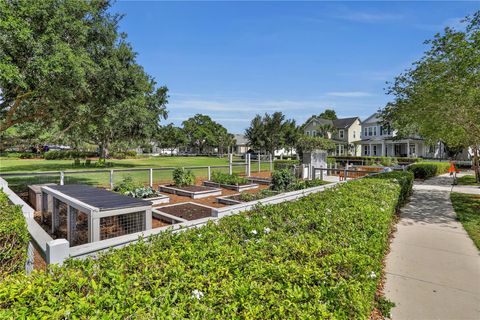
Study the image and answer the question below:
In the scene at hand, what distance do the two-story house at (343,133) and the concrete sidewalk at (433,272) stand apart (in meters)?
38.4

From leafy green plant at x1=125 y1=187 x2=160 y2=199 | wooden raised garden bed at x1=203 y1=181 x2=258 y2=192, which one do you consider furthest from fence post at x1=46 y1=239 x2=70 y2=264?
wooden raised garden bed at x1=203 y1=181 x2=258 y2=192

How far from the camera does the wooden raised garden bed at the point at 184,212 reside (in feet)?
22.1

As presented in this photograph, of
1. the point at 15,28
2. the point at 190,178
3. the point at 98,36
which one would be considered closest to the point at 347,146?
the point at 190,178

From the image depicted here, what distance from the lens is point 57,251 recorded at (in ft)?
8.69

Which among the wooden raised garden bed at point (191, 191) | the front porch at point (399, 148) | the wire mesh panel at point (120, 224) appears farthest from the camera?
the front porch at point (399, 148)

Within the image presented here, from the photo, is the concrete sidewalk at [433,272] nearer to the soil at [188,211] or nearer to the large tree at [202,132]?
the soil at [188,211]

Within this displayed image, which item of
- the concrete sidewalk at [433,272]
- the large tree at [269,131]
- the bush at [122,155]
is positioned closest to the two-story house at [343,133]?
the large tree at [269,131]

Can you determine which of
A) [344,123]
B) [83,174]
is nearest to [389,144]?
[344,123]

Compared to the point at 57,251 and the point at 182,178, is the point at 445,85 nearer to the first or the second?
the point at 182,178

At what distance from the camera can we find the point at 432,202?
10211mm

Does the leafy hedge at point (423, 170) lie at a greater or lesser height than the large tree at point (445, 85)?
lesser

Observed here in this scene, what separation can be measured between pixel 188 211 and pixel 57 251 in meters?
4.85

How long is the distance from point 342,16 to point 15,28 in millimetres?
9722

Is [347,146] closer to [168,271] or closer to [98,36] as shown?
[98,36]
